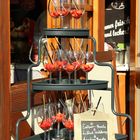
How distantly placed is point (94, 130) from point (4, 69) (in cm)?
49

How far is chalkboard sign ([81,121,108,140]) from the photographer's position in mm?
1942

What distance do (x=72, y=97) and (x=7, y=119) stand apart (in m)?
0.47

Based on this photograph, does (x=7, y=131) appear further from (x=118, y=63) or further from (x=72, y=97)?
(x=118, y=63)

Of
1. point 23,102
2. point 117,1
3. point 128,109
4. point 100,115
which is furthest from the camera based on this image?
point 117,1

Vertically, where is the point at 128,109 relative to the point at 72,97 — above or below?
below

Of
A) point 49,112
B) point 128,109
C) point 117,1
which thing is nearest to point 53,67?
point 49,112

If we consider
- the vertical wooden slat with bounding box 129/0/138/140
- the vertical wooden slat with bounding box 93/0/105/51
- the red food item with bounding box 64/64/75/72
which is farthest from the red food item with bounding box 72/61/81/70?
the vertical wooden slat with bounding box 129/0/138/140

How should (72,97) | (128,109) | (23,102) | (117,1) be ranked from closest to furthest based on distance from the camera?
(23,102)
(72,97)
(128,109)
(117,1)

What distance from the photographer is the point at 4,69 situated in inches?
78.0

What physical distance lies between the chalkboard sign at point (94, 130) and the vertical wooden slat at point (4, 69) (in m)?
0.36

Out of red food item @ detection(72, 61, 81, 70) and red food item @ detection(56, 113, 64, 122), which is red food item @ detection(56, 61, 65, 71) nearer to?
red food item @ detection(72, 61, 81, 70)

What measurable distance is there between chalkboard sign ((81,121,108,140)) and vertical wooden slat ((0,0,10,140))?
36 cm

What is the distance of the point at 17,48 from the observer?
2.22 m

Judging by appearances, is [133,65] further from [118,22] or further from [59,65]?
[59,65]
